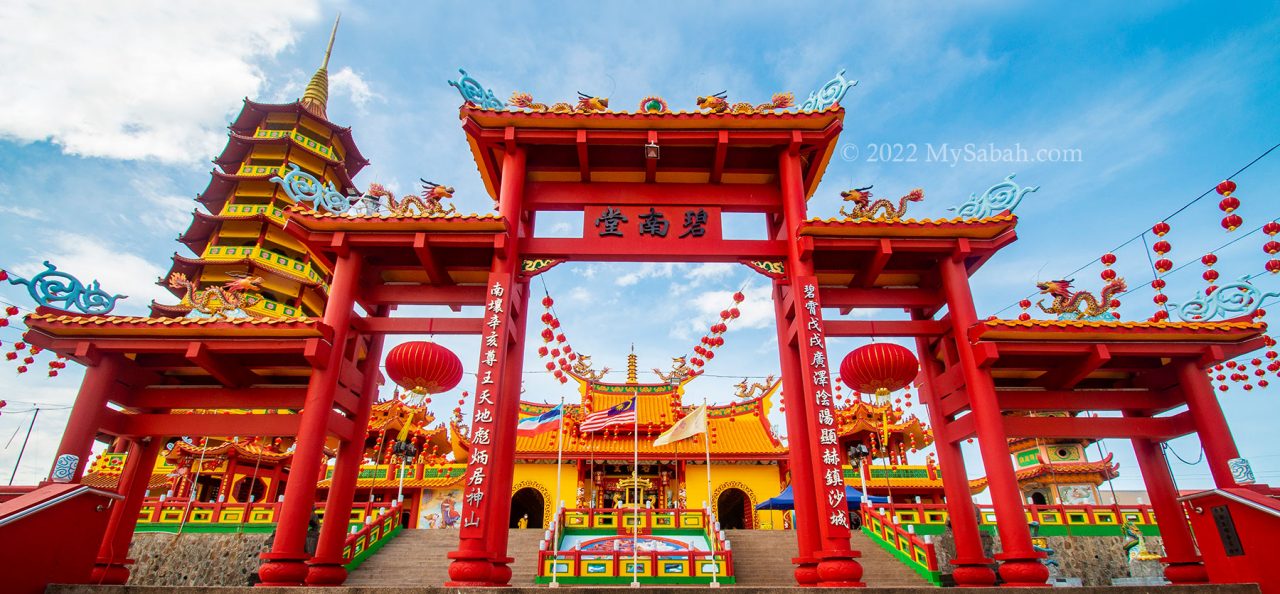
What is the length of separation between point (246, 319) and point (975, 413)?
1031cm

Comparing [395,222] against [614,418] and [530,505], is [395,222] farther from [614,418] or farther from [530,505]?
[530,505]

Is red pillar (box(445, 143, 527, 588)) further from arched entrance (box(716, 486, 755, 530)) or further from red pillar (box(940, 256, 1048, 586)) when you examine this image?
arched entrance (box(716, 486, 755, 530))

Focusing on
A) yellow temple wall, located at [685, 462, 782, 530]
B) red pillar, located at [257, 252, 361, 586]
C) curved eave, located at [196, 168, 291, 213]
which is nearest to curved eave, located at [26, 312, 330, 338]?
red pillar, located at [257, 252, 361, 586]

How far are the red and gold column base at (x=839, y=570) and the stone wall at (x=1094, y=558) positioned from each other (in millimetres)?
11706

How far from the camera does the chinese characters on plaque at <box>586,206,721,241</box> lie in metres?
10.3

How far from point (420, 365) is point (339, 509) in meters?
2.43

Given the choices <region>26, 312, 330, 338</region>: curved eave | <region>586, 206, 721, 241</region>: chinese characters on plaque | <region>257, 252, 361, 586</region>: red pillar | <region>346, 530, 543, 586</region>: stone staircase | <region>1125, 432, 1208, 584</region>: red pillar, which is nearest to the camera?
<region>257, 252, 361, 586</region>: red pillar

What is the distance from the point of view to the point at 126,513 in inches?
386

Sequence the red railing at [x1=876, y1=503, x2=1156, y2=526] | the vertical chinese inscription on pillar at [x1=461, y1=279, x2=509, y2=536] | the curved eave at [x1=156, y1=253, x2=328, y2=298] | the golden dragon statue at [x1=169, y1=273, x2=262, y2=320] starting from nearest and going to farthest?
the vertical chinese inscription on pillar at [x1=461, y1=279, x2=509, y2=536] < the golden dragon statue at [x1=169, y1=273, x2=262, y2=320] < the red railing at [x1=876, y1=503, x2=1156, y2=526] < the curved eave at [x1=156, y1=253, x2=328, y2=298]

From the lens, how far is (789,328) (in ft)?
33.2

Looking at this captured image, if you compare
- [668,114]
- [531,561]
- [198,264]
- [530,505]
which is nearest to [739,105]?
[668,114]

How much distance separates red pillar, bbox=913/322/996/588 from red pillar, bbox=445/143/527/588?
666 cm

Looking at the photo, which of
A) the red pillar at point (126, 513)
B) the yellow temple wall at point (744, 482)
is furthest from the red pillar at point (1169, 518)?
the red pillar at point (126, 513)

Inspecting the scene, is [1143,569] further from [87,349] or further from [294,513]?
[87,349]
